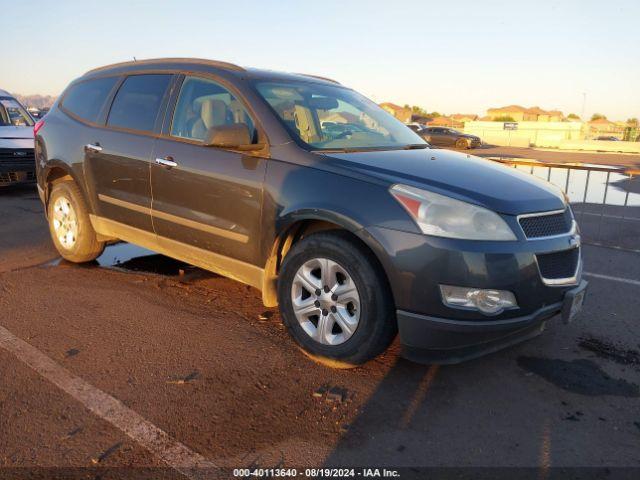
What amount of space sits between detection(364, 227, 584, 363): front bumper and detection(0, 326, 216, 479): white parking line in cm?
128

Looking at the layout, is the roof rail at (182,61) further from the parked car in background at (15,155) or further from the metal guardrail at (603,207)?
the parked car in background at (15,155)

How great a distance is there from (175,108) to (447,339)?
269cm

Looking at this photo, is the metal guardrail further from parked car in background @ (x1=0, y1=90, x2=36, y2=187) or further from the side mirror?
parked car in background @ (x1=0, y1=90, x2=36, y2=187)

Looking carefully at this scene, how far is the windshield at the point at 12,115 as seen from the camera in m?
10.2

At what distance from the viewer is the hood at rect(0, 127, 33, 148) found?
30.2ft

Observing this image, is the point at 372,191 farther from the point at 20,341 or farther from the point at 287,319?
the point at 20,341

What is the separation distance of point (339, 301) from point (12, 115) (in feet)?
33.1

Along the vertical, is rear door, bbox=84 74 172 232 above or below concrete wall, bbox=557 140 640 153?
above

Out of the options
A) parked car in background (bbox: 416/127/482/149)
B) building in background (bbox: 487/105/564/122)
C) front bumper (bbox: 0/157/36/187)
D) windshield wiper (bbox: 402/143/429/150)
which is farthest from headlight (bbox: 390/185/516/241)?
building in background (bbox: 487/105/564/122)

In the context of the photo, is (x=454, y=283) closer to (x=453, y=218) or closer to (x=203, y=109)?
(x=453, y=218)

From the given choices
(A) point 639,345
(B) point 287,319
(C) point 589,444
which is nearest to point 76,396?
(B) point 287,319

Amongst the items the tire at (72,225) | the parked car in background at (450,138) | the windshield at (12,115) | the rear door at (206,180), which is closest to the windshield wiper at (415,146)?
the rear door at (206,180)

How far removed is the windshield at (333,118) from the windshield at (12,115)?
8448 mm

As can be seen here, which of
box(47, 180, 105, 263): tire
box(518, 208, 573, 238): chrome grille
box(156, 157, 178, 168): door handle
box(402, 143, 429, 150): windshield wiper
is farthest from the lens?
box(47, 180, 105, 263): tire
